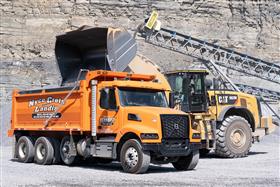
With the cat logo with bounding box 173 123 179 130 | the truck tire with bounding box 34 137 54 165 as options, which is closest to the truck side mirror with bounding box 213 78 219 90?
the cat logo with bounding box 173 123 179 130

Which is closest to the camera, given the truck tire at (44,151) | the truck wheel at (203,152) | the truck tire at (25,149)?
the truck tire at (44,151)

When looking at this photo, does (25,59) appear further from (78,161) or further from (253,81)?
(78,161)

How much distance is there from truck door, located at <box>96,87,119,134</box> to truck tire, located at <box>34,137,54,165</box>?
6.67 ft

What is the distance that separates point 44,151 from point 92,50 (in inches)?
137

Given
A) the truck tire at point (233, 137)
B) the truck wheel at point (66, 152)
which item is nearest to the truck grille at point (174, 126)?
the truck wheel at point (66, 152)

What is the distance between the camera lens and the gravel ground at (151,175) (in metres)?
10.8

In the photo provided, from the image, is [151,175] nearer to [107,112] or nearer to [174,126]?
[174,126]

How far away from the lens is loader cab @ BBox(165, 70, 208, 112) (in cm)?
1698

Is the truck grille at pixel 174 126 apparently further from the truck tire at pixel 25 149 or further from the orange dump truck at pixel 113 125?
the truck tire at pixel 25 149

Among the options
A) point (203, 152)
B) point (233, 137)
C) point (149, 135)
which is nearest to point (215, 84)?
point (233, 137)

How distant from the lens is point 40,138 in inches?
609

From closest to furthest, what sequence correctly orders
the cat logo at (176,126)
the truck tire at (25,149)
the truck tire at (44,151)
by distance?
the cat logo at (176,126), the truck tire at (44,151), the truck tire at (25,149)

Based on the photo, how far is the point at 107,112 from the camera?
534 inches

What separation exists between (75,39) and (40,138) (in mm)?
3242
